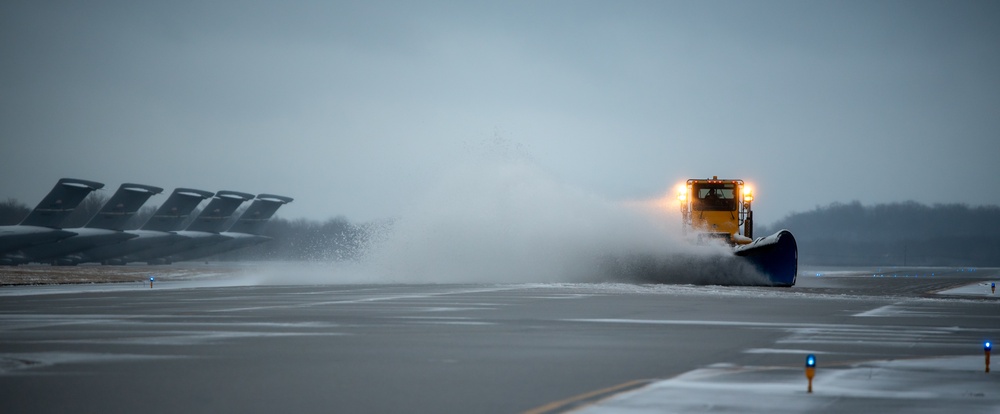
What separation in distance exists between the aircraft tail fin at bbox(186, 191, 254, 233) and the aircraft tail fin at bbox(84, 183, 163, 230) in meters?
6.11

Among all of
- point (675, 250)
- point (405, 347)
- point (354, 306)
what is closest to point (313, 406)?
point (405, 347)

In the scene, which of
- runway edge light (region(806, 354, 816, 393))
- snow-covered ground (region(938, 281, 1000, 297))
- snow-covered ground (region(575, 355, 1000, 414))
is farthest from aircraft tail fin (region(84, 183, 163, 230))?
runway edge light (region(806, 354, 816, 393))

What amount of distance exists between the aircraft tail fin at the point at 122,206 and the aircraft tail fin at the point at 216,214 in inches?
240

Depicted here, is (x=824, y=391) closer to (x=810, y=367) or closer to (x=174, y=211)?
(x=810, y=367)

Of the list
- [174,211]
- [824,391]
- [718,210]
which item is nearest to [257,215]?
[174,211]

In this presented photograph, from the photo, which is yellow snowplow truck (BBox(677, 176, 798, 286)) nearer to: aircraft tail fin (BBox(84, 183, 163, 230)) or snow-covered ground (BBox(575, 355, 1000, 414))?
snow-covered ground (BBox(575, 355, 1000, 414))

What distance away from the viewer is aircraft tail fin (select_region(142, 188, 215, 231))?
82562mm

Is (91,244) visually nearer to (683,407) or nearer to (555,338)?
(555,338)

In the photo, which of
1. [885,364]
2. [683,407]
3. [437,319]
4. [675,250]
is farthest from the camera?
[675,250]

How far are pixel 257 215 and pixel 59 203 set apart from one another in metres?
21.2

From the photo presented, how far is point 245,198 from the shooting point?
91.5 m

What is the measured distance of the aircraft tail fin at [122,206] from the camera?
7625cm

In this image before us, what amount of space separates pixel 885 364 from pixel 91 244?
6789 centimetres

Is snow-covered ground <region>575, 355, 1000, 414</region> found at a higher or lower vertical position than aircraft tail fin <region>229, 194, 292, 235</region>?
lower
